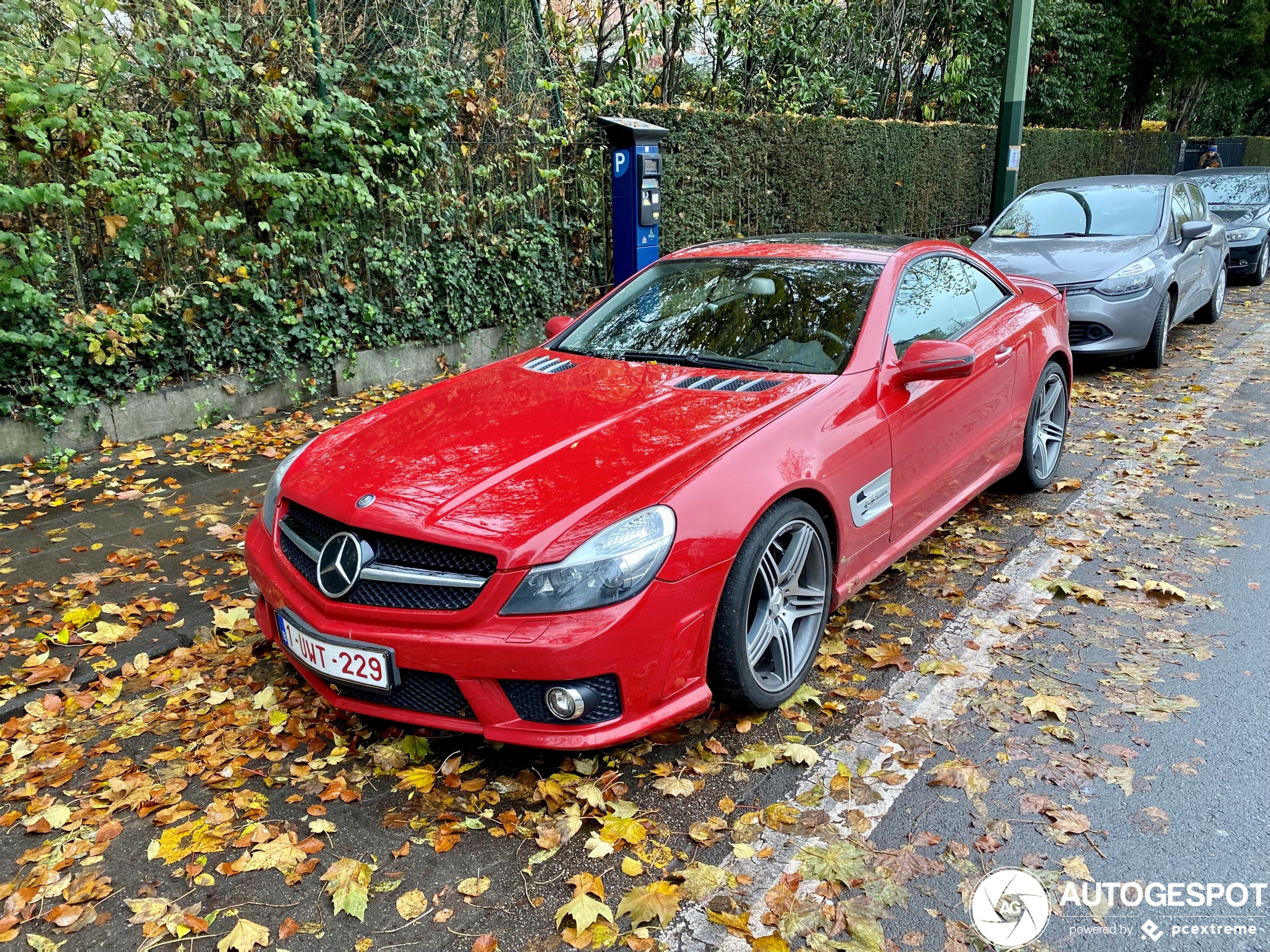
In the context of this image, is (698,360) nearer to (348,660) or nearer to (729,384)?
(729,384)

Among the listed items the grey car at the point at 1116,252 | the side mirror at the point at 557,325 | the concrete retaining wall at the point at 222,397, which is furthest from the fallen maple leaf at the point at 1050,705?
the concrete retaining wall at the point at 222,397

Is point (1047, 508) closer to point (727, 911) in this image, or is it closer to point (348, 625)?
point (727, 911)

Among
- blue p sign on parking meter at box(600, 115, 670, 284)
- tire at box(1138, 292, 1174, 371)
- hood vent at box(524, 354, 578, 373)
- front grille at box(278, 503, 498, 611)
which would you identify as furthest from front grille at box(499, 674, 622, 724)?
tire at box(1138, 292, 1174, 371)

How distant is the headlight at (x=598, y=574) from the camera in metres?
2.60

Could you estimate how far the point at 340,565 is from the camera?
112 inches

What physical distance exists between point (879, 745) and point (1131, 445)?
4.20m

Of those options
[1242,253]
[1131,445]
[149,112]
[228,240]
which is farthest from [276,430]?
[1242,253]

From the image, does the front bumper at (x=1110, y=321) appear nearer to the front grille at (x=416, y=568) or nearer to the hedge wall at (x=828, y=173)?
the hedge wall at (x=828, y=173)

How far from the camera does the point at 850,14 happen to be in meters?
14.2

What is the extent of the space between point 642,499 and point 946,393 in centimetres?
192

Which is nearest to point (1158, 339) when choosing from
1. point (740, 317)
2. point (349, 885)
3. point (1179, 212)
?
point (1179, 212)

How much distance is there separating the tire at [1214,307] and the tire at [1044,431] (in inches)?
246

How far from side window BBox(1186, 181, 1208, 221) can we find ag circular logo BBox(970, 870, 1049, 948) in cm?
908

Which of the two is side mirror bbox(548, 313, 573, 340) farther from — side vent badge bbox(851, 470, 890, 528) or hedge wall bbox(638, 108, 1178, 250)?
hedge wall bbox(638, 108, 1178, 250)
